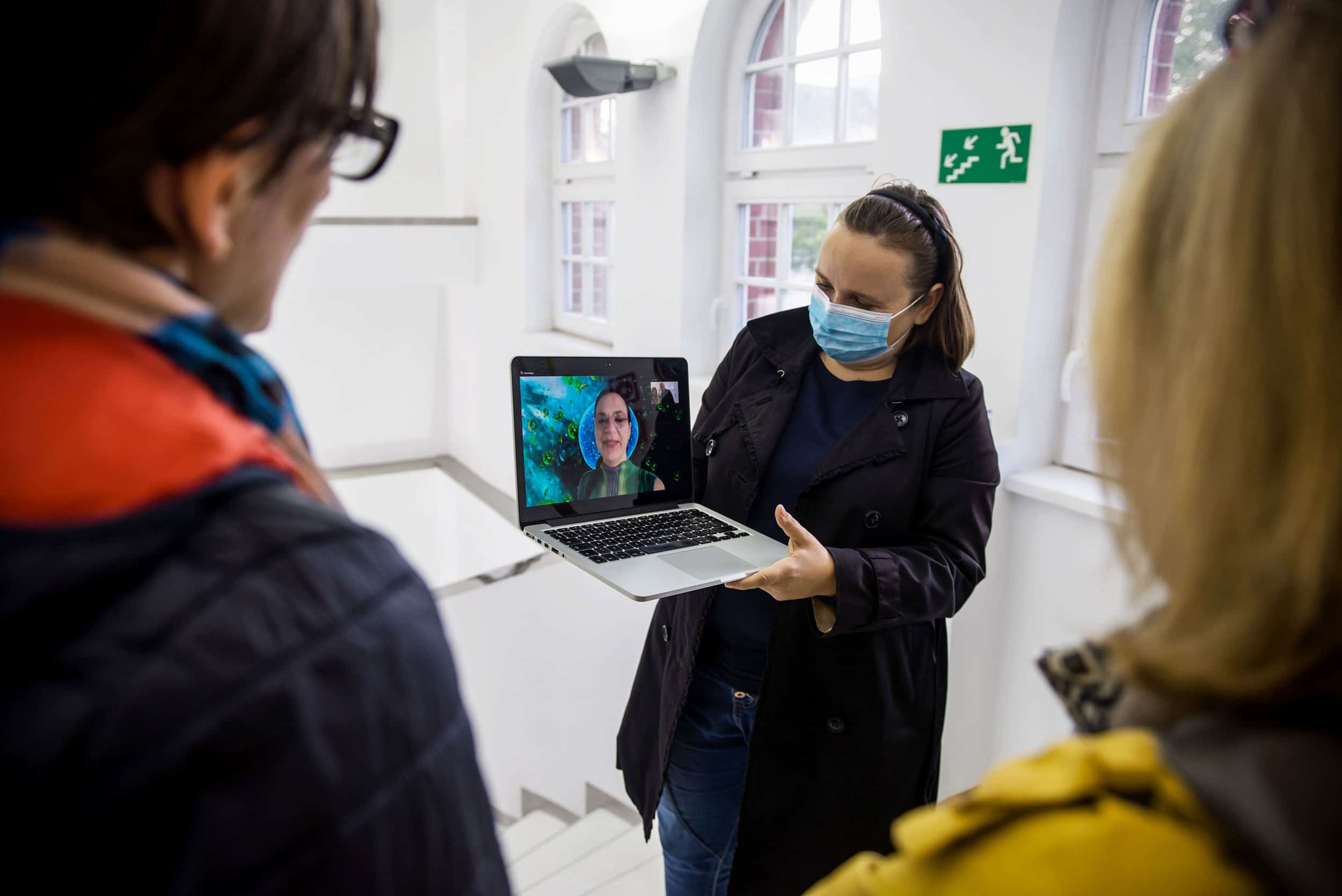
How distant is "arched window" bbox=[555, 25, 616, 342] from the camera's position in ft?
13.8

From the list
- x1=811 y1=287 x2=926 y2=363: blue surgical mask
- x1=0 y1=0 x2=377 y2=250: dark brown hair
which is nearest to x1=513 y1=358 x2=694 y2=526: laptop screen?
x1=811 y1=287 x2=926 y2=363: blue surgical mask

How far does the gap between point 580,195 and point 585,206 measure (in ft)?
0.33

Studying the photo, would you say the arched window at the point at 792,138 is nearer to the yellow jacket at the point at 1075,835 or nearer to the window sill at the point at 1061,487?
the window sill at the point at 1061,487

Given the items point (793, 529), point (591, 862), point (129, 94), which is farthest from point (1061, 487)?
point (129, 94)

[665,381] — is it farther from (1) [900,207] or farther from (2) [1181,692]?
(2) [1181,692]

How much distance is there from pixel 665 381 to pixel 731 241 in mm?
1993

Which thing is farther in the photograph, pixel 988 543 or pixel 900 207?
pixel 988 543

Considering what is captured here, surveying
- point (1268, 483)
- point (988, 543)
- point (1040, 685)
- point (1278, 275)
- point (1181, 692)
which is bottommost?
point (1040, 685)

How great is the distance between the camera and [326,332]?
536cm

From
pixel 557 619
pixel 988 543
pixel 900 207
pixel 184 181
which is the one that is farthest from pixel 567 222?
pixel 184 181

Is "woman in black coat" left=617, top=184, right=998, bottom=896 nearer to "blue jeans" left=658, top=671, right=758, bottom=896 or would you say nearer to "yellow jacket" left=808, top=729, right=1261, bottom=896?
"blue jeans" left=658, top=671, right=758, bottom=896

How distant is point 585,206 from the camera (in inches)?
176

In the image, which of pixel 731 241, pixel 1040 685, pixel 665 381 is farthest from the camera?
pixel 731 241

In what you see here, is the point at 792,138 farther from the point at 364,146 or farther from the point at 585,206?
the point at 364,146
